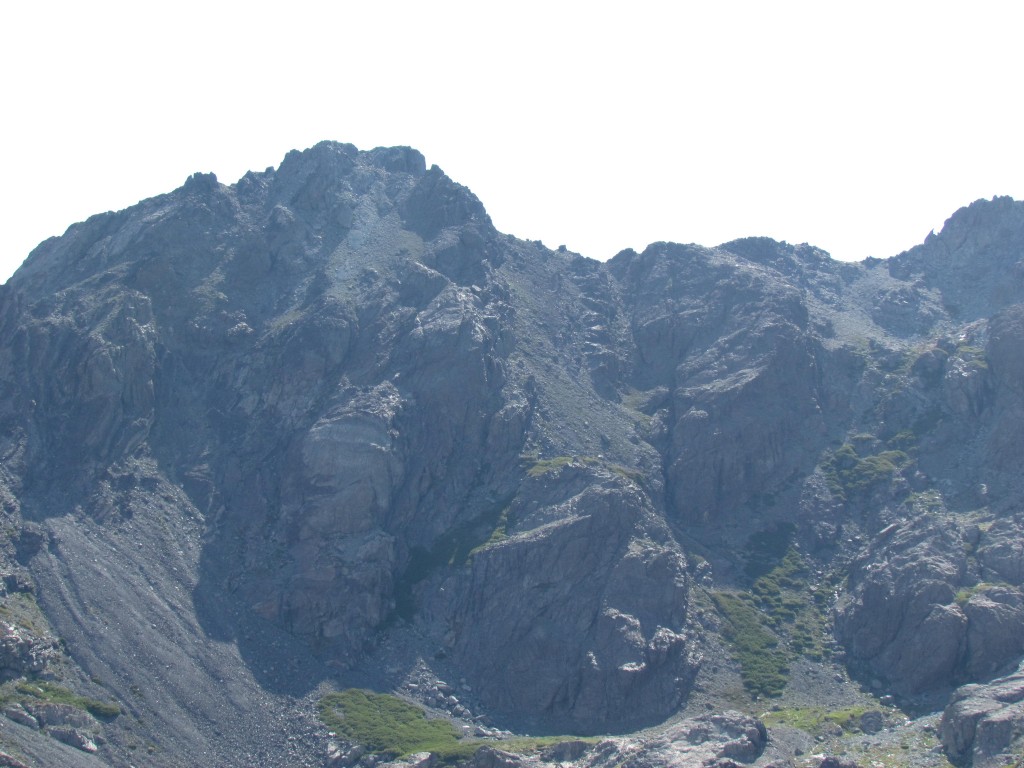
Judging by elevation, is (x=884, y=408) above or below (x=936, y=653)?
above

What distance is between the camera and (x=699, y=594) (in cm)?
14275

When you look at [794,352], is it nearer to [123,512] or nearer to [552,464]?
[552,464]

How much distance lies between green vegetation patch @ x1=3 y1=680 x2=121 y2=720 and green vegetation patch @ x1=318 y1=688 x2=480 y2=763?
23185 millimetres

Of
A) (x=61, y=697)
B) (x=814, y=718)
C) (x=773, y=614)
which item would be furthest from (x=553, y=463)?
(x=61, y=697)

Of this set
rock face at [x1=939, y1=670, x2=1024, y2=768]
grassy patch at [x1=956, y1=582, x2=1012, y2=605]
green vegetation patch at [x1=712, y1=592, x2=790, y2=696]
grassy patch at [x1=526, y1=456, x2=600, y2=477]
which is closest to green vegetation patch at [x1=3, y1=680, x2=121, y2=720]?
grassy patch at [x1=526, y1=456, x2=600, y2=477]

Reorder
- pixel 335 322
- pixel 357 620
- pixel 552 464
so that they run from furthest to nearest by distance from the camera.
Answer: pixel 335 322 → pixel 552 464 → pixel 357 620

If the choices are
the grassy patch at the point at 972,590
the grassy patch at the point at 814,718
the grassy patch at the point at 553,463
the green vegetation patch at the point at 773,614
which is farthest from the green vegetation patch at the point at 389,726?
the grassy patch at the point at 972,590

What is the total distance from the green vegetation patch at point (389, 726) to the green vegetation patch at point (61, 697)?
23.2 m

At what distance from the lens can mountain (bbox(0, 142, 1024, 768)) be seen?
118062 millimetres

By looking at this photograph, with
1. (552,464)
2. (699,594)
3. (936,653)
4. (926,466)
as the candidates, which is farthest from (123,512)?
(926,466)

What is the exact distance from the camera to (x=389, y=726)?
11912cm

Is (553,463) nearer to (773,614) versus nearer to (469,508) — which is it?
(469,508)

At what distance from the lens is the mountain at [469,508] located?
387 ft

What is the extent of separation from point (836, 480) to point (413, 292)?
74754 millimetres
